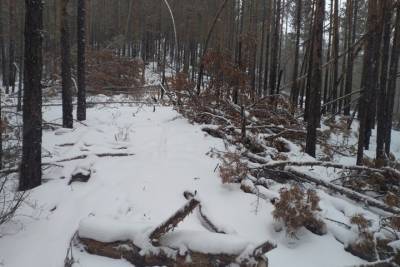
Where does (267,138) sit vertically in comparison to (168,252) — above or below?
above

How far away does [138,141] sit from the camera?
28.4ft

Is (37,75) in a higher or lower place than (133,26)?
lower

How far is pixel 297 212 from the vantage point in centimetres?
466

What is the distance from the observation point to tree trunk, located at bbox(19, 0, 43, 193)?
566 centimetres

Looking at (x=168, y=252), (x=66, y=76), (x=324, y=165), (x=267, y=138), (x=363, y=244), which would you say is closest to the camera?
(x=168, y=252)

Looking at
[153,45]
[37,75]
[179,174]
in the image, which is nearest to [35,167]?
[37,75]

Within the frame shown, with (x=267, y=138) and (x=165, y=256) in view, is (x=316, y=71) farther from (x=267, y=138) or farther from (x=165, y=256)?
(x=165, y=256)

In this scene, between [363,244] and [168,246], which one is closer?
[168,246]

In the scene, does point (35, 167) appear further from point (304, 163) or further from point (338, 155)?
point (338, 155)

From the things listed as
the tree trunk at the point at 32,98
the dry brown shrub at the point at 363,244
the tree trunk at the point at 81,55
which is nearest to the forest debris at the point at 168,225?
the dry brown shrub at the point at 363,244

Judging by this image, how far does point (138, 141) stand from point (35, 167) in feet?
9.62

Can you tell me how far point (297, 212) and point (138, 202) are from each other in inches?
89.8

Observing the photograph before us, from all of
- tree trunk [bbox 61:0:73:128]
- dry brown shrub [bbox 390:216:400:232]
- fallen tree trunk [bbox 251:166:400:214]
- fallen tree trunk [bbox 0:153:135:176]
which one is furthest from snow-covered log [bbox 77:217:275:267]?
tree trunk [bbox 61:0:73:128]

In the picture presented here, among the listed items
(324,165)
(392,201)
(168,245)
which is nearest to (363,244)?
(392,201)
